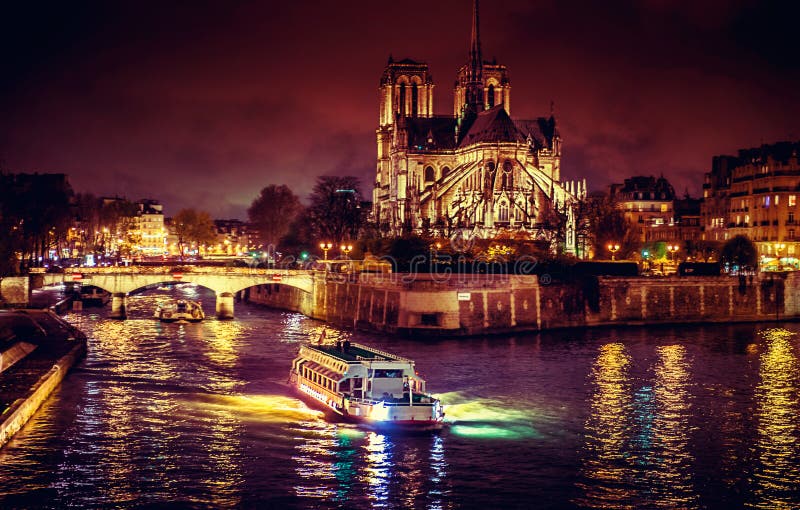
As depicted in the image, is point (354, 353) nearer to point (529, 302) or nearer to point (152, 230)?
point (529, 302)

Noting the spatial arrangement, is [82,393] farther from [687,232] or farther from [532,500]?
[687,232]

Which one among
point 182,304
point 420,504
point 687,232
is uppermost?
point 687,232

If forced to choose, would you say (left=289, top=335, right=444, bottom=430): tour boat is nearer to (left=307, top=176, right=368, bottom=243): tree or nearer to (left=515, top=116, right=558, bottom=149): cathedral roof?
(left=307, top=176, right=368, bottom=243): tree

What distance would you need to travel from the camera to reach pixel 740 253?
82438mm

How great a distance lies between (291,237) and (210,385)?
76374mm

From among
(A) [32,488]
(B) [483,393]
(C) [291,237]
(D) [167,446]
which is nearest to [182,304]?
(B) [483,393]

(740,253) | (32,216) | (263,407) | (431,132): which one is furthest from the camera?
(431,132)

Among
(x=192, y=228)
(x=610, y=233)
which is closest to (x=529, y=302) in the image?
(x=610, y=233)

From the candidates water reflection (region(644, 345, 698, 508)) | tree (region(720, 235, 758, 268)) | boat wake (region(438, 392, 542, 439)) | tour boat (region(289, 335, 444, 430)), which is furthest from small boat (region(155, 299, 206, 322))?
tree (region(720, 235, 758, 268))

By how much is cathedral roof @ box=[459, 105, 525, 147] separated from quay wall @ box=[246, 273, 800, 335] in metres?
34.5

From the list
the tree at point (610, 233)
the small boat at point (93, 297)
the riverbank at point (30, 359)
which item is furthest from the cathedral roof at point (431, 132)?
the riverbank at point (30, 359)

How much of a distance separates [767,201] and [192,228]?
97.0m

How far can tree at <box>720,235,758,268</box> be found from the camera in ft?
269

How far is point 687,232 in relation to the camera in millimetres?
115062
